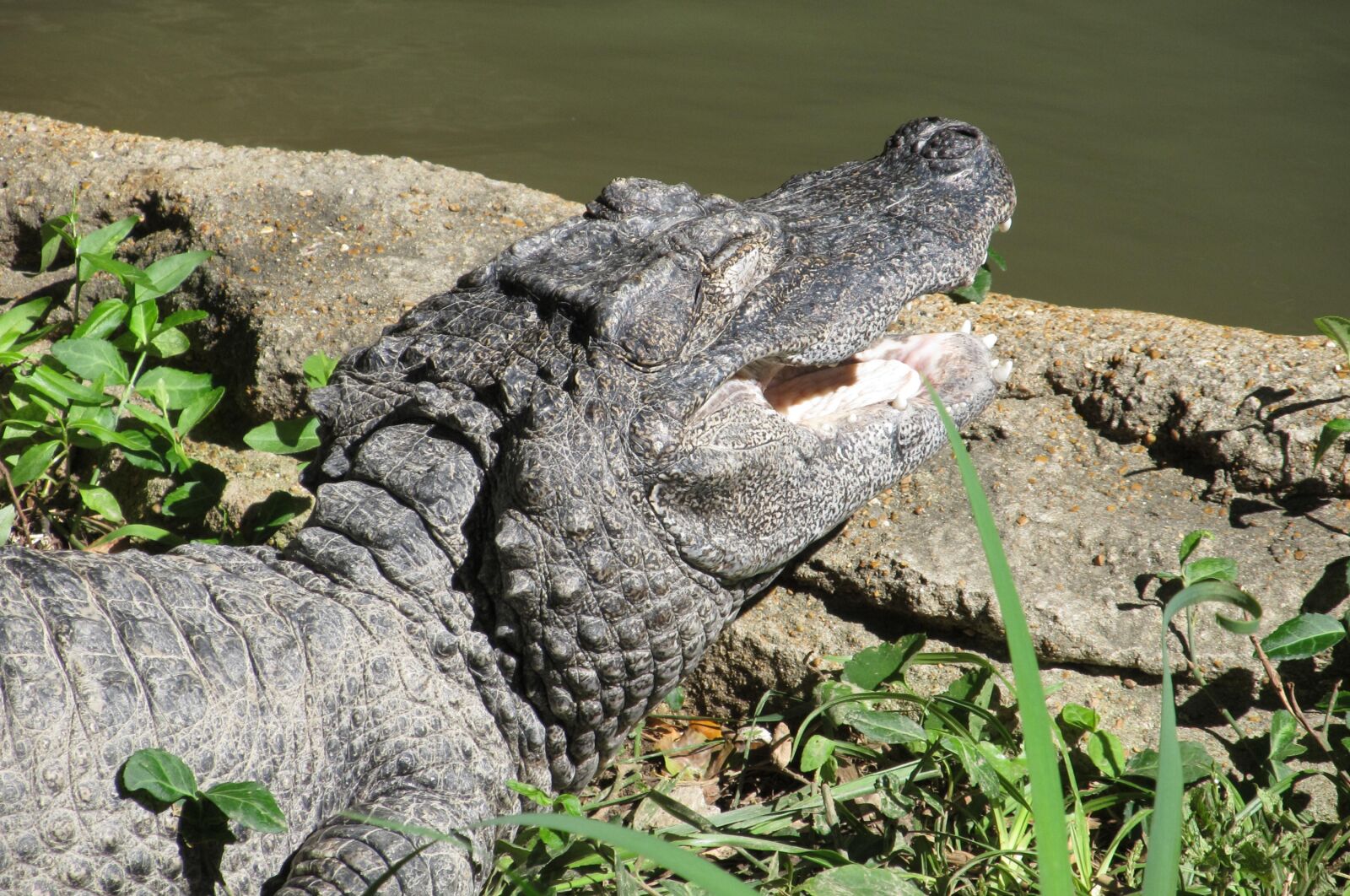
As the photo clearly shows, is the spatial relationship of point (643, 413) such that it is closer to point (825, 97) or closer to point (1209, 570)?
point (1209, 570)

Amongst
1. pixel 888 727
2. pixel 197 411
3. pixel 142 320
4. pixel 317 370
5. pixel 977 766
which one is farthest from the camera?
pixel 142 320

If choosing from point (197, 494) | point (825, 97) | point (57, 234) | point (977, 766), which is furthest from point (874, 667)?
point (825, 97)

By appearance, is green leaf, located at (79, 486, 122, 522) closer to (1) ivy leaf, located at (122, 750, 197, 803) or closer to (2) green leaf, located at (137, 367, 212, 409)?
(2) green leaf, located at (137, 367, 212, 409)

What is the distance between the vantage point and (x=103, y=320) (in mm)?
2908

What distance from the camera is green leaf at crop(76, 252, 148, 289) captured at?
2863mm

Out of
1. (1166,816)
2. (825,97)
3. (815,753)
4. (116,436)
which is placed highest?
(825,97)

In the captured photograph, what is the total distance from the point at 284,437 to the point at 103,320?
2.31 feet

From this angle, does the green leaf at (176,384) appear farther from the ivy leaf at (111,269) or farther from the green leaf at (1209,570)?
the green leaf at (1209,570)

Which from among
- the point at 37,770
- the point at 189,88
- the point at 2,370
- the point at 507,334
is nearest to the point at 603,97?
the point at 189,88

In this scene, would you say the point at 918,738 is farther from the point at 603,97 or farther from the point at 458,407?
the point at 603,97

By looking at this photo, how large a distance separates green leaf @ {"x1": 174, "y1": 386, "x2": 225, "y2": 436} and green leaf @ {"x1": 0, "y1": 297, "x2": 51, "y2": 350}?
2.03 ft

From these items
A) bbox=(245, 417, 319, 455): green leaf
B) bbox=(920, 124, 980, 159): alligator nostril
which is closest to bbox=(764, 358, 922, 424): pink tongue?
bbox=(920, 124, 980, 159): alligator nostril

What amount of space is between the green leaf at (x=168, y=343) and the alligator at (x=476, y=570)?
993 mm

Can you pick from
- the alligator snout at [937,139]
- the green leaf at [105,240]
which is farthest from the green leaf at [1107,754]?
the green leaf at [105,240]
